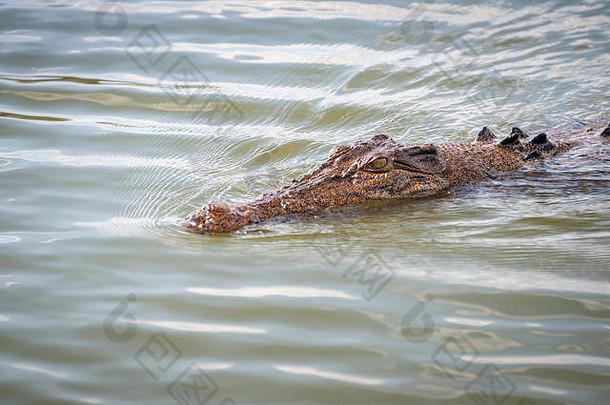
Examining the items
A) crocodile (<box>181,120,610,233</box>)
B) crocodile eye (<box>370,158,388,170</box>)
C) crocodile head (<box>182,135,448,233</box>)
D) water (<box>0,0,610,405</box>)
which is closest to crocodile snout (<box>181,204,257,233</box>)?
crocodile (<box>181,120,610,233</box>)

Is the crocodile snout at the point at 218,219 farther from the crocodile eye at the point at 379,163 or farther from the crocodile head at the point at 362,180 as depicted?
the crocodile eye at the point at 379,163

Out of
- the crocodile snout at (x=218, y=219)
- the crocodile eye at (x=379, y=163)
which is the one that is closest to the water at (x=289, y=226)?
the crocodile snout at (x=218, y=219)

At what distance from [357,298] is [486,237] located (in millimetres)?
1715

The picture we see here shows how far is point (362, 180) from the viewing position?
21.4 feet

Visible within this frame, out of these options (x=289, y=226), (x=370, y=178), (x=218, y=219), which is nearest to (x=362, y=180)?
(x=370, y=178)

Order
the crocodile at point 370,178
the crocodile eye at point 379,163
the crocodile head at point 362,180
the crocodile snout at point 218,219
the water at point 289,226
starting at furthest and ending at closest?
the crocodile eye at point 379,163, the crocodile head at point 362,180, the crocodile at point 370,178, the crocodile snout at point 218,219, the water at point 289,226

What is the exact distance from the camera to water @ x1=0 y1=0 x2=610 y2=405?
3.92m

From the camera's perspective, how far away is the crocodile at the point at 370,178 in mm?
5930

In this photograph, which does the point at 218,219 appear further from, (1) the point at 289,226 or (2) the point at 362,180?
(2) the point at 362,180

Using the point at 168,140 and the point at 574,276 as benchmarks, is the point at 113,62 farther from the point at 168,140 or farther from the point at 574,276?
the point at 574,276

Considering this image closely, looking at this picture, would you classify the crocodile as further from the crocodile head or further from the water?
the water

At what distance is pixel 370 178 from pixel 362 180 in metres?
0.09

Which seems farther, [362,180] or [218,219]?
[362,180]

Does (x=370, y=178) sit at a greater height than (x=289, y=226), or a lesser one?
greater
